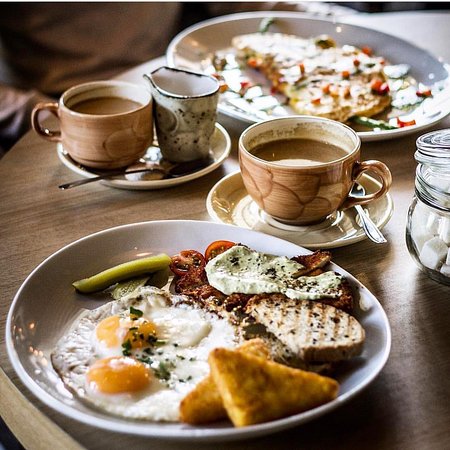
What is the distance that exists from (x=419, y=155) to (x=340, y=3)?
398 centimetres

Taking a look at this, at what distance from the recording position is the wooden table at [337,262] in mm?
1015

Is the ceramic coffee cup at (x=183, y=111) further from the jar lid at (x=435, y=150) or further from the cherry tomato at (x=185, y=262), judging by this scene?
the jar lid at (x=435, y=150)

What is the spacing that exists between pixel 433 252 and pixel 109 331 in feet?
2.14

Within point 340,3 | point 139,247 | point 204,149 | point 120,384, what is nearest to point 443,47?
point 204,149

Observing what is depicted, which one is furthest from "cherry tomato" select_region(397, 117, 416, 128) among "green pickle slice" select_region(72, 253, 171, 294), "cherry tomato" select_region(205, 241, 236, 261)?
"green pickle slice" select_region(72, 253, 171, 294)

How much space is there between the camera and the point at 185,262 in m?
1.37

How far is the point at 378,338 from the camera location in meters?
1.10

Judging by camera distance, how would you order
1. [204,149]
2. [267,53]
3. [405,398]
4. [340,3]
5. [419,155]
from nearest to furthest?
1. [405,398]
2. [419,155]
3. [204,149]
4. [267,53]
5. [340,3]

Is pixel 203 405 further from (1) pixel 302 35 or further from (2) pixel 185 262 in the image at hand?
(1) pixel 302 35

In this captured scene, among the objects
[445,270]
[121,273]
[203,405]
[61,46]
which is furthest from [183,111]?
[61,46]

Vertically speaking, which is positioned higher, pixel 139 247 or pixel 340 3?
pixel 139 247

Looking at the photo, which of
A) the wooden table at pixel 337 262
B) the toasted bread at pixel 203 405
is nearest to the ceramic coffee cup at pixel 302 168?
the wooden table at pixel 337 262

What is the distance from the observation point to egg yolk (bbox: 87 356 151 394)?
3.38 feet

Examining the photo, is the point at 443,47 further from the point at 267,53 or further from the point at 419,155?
the point at 419,155
